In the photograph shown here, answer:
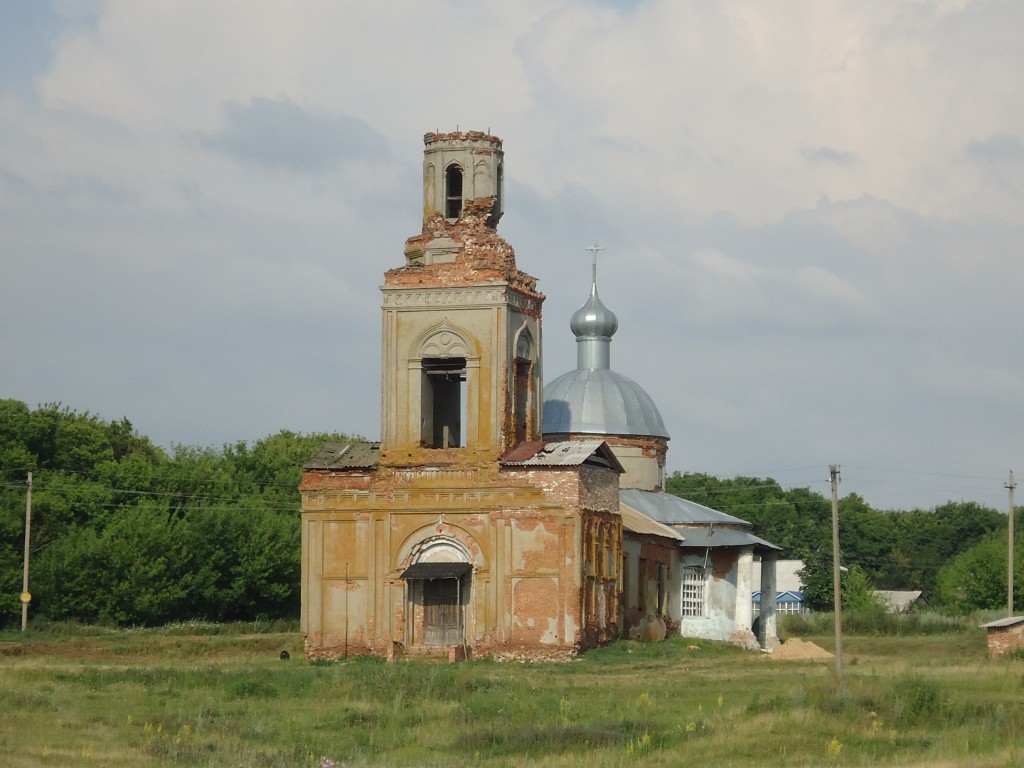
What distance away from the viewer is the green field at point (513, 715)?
25.3 metres

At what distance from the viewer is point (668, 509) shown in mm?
55312

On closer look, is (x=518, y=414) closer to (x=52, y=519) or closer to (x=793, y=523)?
(x=52, y=519)

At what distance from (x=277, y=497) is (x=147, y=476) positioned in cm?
680

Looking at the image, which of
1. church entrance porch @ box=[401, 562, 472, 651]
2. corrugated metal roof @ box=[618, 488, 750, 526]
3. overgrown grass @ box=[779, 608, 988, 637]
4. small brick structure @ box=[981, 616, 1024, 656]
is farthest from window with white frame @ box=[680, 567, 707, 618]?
small brick structure @ box=[981, 616, 1024, 656]

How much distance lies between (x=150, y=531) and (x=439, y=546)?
1711cm

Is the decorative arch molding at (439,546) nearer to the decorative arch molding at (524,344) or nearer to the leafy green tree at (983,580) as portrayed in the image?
the decorative arch molding at (524,344)

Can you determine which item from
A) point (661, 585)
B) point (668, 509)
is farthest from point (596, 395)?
point (661, 585)

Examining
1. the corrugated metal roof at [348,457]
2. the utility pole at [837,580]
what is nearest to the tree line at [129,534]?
the corrugated metal roof at [348,457]

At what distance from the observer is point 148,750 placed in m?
25.4

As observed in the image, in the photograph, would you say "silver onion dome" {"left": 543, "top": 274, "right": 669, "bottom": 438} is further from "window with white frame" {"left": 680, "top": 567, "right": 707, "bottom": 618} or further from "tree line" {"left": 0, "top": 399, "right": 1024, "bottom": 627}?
"tree line" {"left": 0, "top": 399, "right": 1024, "bottom": 627}

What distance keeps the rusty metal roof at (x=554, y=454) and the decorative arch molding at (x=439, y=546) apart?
203cm

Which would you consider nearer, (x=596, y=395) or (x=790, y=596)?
(x=596, y=395)

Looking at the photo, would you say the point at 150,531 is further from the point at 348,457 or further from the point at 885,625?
the point at 885,625

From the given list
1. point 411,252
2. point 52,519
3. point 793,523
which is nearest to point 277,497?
point 52,519
